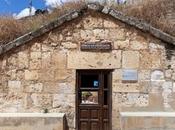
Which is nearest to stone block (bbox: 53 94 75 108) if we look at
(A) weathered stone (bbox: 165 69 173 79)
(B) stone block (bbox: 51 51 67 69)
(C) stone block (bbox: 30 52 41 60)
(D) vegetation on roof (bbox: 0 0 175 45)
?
(B) stone block (bbox: 51 51 67 69)

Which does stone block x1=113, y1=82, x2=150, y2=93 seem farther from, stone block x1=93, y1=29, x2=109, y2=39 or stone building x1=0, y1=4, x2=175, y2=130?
stone block x1=93, y1=29, x2=109, y2=39

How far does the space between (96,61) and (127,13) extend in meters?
5.15

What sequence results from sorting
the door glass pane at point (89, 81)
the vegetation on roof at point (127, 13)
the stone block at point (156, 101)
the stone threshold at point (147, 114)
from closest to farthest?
the stone threshold at point (147, 114)
the stone block at point (156, 101)
the door glass pane at point (89, 81)
the vegetation on roof at point (127, 13)

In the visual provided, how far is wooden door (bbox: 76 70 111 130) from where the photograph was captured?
11133 millimetres

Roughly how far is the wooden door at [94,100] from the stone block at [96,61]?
20 cm

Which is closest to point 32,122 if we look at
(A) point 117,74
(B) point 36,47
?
(B) point 36,47

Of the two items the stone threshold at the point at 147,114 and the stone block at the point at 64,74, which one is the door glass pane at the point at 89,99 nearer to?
the stone block at the point at 64,74

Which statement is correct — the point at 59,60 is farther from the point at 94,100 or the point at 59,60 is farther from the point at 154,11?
the point at 154,11

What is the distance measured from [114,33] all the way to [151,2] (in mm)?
5980

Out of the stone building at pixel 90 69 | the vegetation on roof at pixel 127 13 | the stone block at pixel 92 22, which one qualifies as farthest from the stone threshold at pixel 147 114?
the vegetation on roof at pixel 127 13

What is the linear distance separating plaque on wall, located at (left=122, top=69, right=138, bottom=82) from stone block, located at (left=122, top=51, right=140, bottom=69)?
0.14 metres

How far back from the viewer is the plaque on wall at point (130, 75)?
10965 mm

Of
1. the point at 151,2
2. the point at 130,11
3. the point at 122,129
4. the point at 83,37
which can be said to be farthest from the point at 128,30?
the point at 151,2

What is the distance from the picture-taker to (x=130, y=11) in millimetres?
15781
